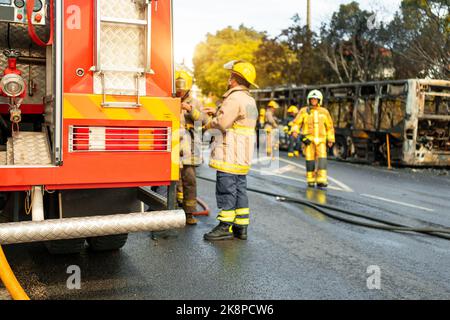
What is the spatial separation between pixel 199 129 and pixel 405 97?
10024mm

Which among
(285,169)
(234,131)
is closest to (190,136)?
(234,131)

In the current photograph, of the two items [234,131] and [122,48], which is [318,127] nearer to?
[234,131]

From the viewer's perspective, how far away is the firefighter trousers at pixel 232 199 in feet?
19.9

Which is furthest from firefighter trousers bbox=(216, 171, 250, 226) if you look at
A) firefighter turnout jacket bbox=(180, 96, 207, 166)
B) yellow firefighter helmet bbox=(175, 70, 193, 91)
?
yellow firefighter helmet bbox=(175, 70, 193, 91)

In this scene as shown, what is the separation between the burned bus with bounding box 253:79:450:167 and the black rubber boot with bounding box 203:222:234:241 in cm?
1092

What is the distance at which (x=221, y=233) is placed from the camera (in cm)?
606

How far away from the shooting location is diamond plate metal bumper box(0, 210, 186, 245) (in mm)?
3535

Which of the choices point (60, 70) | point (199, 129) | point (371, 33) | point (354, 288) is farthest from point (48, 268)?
point (371, 33)

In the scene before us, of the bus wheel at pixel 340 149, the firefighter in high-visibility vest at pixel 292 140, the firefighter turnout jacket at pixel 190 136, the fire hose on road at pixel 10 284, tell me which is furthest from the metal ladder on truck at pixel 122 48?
the bus wheel at pixel 340 149

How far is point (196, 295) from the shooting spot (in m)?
4.16

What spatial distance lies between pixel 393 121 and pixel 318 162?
692cm

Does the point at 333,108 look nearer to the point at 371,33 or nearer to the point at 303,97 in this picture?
the point at 303,97

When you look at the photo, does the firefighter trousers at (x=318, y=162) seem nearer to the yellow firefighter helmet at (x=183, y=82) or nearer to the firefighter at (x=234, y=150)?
the yellow firefighter helmet at (x=183, y=82)

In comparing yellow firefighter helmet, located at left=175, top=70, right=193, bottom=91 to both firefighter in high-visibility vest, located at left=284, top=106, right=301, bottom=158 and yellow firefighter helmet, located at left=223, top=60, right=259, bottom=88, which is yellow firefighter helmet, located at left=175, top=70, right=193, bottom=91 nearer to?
yellow firefighter helmet, located at left=223, top=60, right=259, bottom=88
